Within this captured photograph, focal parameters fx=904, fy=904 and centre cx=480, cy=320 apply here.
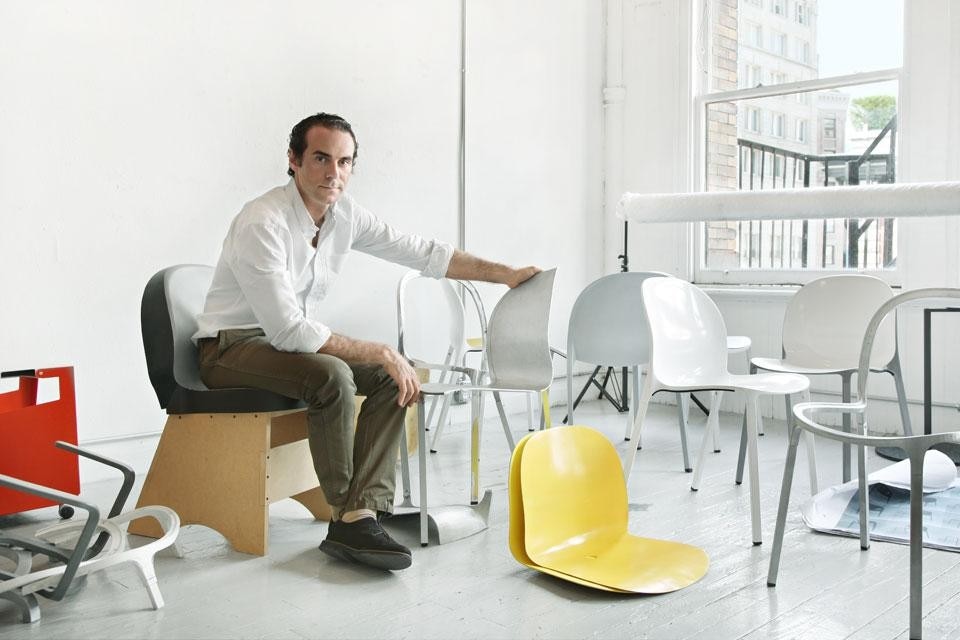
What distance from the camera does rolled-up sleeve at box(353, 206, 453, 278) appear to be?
2928 mm

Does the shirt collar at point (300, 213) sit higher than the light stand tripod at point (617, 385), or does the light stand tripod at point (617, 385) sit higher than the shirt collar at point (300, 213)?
the shirt collar at point (300, 213)

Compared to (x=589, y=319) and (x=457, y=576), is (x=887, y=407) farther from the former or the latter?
(x=457, y=576)

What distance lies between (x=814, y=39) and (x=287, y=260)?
3.33 meters

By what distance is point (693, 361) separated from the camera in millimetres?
2947

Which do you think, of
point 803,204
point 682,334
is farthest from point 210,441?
point 803,204

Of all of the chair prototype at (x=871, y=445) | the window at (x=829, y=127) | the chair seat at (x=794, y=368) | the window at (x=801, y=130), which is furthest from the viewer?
the window at (x=801, y=130)

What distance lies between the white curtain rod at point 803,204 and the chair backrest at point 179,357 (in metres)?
2.24

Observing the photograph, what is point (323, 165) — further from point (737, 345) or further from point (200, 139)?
point (737, 345)

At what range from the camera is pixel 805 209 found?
12.6ft

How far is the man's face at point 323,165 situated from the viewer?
2.61 meters

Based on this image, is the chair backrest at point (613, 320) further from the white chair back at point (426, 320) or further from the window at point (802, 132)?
the window at point (802, 132)

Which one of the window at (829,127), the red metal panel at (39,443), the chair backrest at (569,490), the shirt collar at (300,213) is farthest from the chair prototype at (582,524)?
the window at (829,127)

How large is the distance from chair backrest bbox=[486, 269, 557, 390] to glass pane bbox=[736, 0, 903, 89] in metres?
2.60

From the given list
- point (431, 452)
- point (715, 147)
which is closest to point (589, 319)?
point (431, 452)
